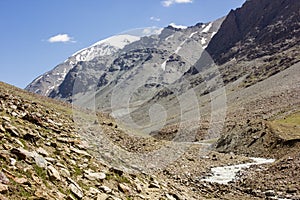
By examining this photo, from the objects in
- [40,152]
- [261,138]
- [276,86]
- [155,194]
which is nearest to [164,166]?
[155,194]

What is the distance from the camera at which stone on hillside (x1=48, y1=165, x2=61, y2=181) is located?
13.3m

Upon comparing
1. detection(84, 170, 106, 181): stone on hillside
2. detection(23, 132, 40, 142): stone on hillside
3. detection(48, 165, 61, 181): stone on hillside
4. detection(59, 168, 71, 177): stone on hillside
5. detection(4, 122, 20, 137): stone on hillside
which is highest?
detection(4, 122, 20, 137): stone on hillside

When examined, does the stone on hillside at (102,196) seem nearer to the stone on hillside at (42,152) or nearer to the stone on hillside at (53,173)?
the stone on hillside at (53,173)

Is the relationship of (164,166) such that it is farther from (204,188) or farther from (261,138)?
(261,138)

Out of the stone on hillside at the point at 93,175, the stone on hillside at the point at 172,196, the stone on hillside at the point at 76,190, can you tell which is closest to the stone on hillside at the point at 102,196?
the stone on hillside at the point at 76,190

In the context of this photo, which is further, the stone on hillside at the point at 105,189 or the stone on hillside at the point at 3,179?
the stone on hillside at the point at 105,189

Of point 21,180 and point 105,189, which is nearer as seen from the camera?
point 21,180

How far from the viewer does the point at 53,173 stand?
44.3ft

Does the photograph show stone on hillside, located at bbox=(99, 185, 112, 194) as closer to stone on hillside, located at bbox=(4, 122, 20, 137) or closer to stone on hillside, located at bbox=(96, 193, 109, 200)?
stone on hillside, located at bbox=(96, 193, 109, 200)

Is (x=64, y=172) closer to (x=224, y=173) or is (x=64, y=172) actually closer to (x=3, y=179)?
(x=3, y=179)

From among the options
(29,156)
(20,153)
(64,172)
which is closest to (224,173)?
(64,172)

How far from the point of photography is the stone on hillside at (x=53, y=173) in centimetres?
1331

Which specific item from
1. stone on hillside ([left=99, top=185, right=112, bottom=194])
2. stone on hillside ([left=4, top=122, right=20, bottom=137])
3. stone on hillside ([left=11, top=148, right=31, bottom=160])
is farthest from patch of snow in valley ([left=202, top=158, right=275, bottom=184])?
stone on hillside ([left=11, top=148, right=31, bottom=160])

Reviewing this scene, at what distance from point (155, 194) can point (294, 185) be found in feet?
44.6
